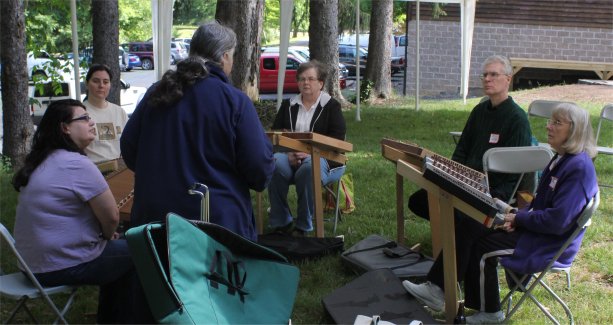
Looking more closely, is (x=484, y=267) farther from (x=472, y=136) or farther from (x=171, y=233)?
(x=171, y=233)

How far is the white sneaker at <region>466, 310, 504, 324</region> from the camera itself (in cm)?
402

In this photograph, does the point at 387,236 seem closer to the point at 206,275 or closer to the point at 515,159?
the point at 515,159

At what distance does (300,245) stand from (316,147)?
2.21ft

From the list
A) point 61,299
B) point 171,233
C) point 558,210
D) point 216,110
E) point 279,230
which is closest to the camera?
point 171,233

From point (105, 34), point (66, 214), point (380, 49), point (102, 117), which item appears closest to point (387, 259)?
point (66, 214)

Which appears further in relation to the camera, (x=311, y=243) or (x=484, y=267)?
(x=311, y=243)

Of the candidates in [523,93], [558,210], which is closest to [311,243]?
[558,210]

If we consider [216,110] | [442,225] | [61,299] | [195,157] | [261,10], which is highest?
[261,10]

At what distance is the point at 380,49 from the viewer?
59.9ft

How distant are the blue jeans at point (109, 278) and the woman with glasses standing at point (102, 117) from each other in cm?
212

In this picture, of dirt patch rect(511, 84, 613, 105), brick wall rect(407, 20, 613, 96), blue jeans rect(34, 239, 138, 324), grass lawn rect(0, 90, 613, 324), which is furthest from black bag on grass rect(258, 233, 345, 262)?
brick wall rect(407, 20, 613, 96)

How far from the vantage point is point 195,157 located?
10.5ft

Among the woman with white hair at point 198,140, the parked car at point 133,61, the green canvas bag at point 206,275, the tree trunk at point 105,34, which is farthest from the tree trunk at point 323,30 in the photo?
the parked car at point 133,61

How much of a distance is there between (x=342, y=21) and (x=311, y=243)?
21.5 m
